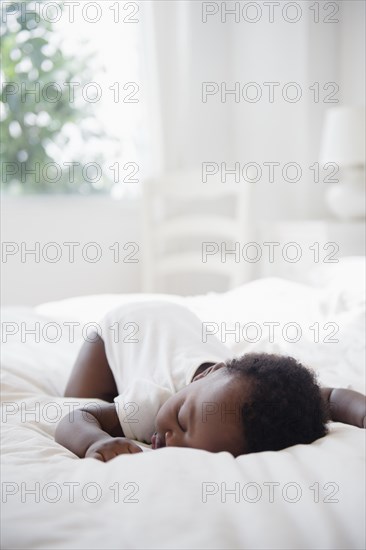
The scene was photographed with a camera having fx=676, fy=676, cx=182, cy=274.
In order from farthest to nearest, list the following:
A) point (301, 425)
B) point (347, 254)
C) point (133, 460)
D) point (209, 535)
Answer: point (347, 254), point (301, 425), point (133, 460), point (209, 535)

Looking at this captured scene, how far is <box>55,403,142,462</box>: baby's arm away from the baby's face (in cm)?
6

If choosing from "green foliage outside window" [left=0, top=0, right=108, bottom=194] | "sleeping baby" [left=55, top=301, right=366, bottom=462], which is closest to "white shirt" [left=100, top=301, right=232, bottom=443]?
"sleeping baby" [left=55, top=301, right=366, bottom=462]

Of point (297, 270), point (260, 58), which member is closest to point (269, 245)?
point (297, 270)

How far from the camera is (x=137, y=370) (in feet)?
3.86

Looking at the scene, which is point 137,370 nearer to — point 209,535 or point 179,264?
point 209,535

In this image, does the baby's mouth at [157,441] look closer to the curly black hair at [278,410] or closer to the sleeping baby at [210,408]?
the sleeping baby at [210,408]

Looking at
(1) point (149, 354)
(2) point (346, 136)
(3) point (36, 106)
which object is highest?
(3) point (36, 106)

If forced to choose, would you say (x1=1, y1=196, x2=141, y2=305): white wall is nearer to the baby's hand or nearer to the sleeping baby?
the sleeping baby

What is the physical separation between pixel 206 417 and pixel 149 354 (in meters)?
0.41

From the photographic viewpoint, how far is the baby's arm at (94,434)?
781 mm

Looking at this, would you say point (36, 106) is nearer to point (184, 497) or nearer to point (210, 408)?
point (210, 408)

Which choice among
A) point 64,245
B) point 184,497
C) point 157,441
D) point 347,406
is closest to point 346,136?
point 64,245

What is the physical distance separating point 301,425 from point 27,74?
274 centimetres

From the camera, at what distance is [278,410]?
2.55 feet
